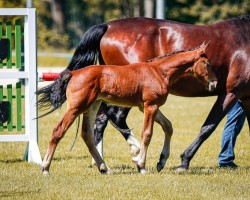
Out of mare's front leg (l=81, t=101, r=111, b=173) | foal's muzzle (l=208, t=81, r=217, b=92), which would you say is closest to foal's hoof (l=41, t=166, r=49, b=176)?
mare's front leg (l=81, t=101, r=111, b=173)

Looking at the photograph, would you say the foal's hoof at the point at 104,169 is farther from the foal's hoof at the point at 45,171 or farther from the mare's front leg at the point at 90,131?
the foal's hoof at the point at 45,171

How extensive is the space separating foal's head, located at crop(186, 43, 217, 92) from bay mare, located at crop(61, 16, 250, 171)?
0.46m

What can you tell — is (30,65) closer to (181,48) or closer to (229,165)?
(181,48)

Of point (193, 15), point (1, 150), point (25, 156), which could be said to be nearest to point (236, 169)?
point (25, 156)

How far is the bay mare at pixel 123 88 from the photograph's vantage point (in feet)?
29.7

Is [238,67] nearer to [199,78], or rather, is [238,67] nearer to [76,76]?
[199,78]

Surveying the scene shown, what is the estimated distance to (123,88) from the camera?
923cm

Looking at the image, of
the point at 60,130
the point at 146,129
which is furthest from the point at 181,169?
the point at 60,130

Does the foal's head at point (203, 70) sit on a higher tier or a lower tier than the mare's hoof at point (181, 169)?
higher

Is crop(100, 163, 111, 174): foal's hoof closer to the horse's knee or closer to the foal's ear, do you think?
the horse's knee

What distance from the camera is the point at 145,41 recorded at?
1034cm

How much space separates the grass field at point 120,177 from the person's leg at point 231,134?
17 cm

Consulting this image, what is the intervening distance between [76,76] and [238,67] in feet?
7.43

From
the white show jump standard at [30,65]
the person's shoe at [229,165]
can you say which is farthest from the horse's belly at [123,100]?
the person's shoe at [229,165]
